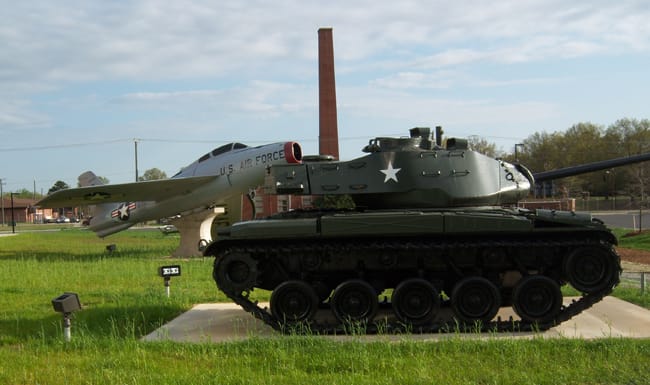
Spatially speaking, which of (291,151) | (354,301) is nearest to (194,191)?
(291,151)

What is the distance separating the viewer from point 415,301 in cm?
938

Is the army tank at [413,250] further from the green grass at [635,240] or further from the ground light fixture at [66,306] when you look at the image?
the green grass at [635,240]

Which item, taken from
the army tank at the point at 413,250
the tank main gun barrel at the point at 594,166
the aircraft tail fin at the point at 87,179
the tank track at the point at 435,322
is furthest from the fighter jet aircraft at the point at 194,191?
the tank track at the point at 435,322

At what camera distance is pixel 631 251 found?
2241cm

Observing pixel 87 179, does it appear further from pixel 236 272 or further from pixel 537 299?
pixel 537 299

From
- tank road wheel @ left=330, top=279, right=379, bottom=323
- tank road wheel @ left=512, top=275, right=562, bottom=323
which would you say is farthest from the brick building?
tank road wheel @ left=512, top=275, right=562, bottom=323

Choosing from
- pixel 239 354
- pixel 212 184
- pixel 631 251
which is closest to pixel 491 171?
pixel 239 354

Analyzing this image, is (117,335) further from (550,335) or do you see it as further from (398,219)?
(550,335)

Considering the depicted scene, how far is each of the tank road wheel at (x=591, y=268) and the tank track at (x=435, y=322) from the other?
48 mm

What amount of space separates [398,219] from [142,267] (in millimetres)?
11469

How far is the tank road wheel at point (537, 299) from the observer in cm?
921

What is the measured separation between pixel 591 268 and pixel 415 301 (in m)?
2.37

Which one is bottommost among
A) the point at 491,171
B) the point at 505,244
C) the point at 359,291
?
the point at 359,291

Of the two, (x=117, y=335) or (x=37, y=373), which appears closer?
(x=37, y=373)
